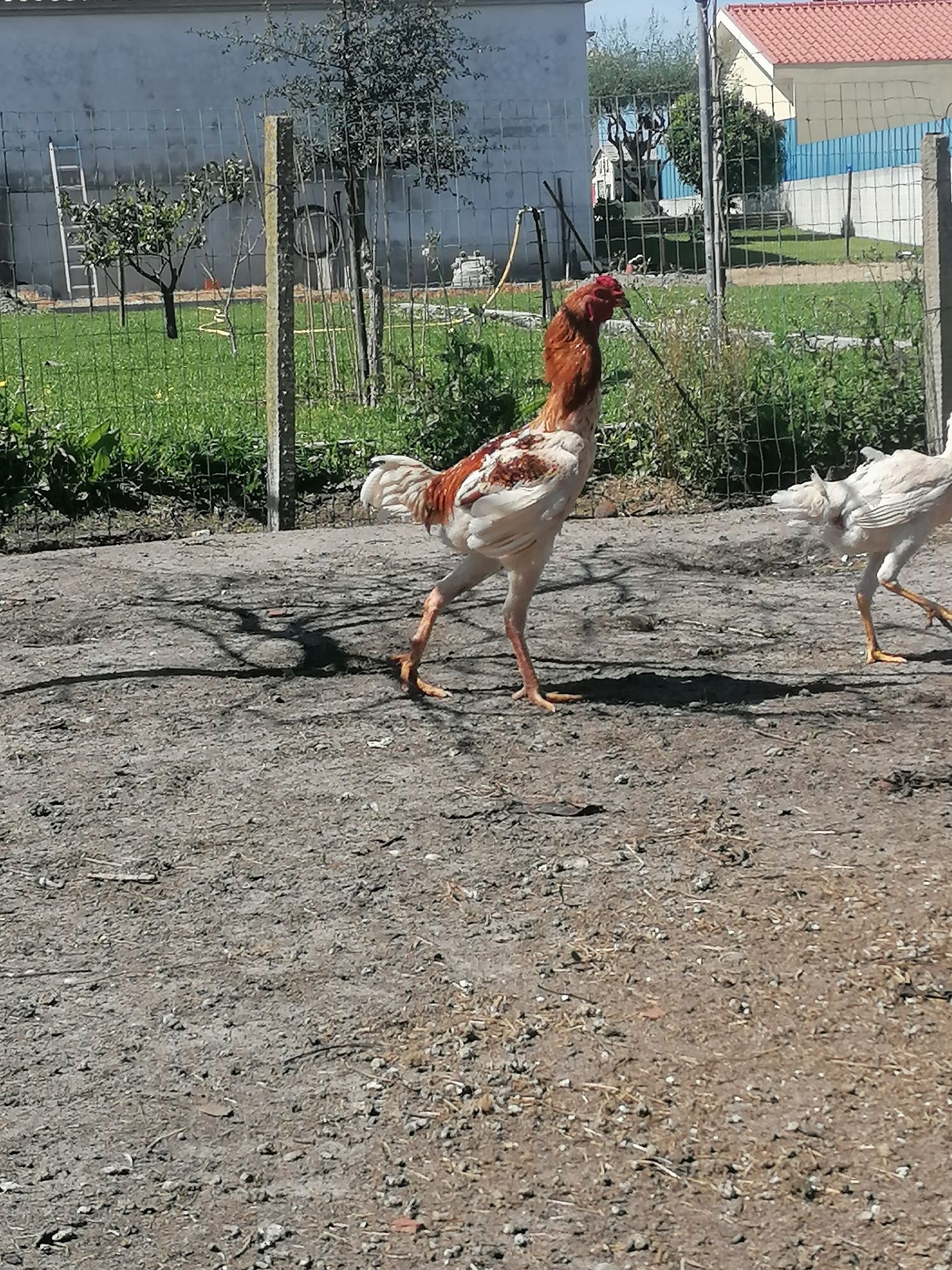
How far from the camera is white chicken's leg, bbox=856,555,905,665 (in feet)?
18.2

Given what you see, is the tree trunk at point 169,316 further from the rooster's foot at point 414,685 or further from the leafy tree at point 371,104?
the rooster's foot at point 414,685

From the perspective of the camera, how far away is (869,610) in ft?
18.4

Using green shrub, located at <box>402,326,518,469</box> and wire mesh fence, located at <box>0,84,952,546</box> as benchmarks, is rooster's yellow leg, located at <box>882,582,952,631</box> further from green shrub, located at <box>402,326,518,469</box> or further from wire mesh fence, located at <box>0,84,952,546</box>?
green shrub, located at <box>402,326,518,469</box>

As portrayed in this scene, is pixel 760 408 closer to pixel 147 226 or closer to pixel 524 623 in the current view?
pixel 524 623

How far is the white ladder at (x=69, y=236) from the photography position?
10.0 meters

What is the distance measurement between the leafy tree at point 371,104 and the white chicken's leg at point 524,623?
172 inches

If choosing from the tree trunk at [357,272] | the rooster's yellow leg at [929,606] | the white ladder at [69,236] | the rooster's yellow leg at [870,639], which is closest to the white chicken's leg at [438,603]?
the rooster's yellow leg at [870,639]

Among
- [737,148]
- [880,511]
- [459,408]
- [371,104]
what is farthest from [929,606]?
[737,148]

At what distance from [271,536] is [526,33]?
82.5 feet

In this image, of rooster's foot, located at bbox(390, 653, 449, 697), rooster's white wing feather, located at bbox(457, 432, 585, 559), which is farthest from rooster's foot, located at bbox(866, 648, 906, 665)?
rooster's foot, located at bbox(390, 653, 449, 697)

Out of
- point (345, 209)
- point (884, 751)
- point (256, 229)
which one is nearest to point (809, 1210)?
point (884, 751)

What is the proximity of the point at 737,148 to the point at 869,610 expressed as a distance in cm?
683

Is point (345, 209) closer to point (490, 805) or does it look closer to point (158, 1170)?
point (490, 805)

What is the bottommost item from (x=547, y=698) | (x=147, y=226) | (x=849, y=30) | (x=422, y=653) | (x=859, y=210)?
(x=547, y=698)
